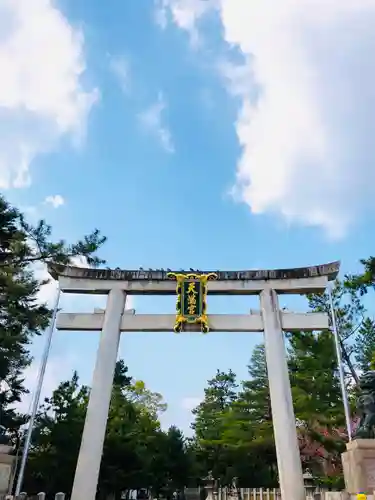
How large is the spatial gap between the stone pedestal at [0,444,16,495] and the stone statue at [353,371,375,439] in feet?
17.4

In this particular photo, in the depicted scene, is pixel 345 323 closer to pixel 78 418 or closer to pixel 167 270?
pixel 167 270

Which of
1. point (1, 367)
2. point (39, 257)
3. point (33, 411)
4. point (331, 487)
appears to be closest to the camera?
point (33, 411)

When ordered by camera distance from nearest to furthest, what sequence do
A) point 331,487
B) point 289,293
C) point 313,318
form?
point 313,318 → point 289,293 → point 331,487

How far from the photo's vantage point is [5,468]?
680cm

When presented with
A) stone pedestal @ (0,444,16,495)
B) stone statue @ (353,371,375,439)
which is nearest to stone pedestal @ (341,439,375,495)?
stone statue @ (353,371,375,439)

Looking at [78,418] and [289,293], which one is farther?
[78,418]

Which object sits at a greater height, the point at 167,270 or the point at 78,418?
the point at 167,270

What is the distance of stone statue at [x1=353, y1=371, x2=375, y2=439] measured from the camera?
6.58 m

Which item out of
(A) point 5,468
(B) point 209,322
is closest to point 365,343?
(B) point 209,322

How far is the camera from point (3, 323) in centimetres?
1207

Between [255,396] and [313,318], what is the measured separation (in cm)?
703

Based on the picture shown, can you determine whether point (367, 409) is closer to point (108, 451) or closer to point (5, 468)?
point (5, 468)

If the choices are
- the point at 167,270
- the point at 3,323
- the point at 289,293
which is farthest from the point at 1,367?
the point at 289,293

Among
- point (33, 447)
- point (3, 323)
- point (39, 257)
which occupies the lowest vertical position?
point (33, 447)
